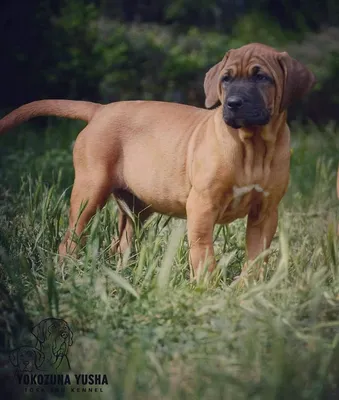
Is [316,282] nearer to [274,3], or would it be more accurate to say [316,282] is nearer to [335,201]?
[335,201]

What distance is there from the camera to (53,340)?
11.3ft

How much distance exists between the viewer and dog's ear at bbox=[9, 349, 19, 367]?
3385 millimetres

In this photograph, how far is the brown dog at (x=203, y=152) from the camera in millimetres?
4344

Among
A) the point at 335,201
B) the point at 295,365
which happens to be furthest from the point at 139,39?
the point at 295,365

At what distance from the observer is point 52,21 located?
9.62 m

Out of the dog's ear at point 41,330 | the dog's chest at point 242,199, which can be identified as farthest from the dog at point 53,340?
the dog's chest at point 242,199

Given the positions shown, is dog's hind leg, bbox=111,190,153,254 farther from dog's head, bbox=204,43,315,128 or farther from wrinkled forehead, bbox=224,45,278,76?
wrinkled forehead, bbox=224,45,278,76

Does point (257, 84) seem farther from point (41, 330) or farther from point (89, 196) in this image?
point (41, 330)

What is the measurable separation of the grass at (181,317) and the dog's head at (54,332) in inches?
1.6

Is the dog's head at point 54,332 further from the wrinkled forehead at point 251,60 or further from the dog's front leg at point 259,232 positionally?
the wrinkled forehead at point 251,60

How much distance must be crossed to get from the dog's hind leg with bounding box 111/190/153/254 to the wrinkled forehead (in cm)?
122

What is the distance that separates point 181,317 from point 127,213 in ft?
4.96

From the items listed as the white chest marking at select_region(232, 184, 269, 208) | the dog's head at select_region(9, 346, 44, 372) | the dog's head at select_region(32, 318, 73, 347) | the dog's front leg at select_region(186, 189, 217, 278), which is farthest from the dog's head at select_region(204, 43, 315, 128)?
the dog's head at select_region(9, 346, 44, 372)

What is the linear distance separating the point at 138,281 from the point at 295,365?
128cm
